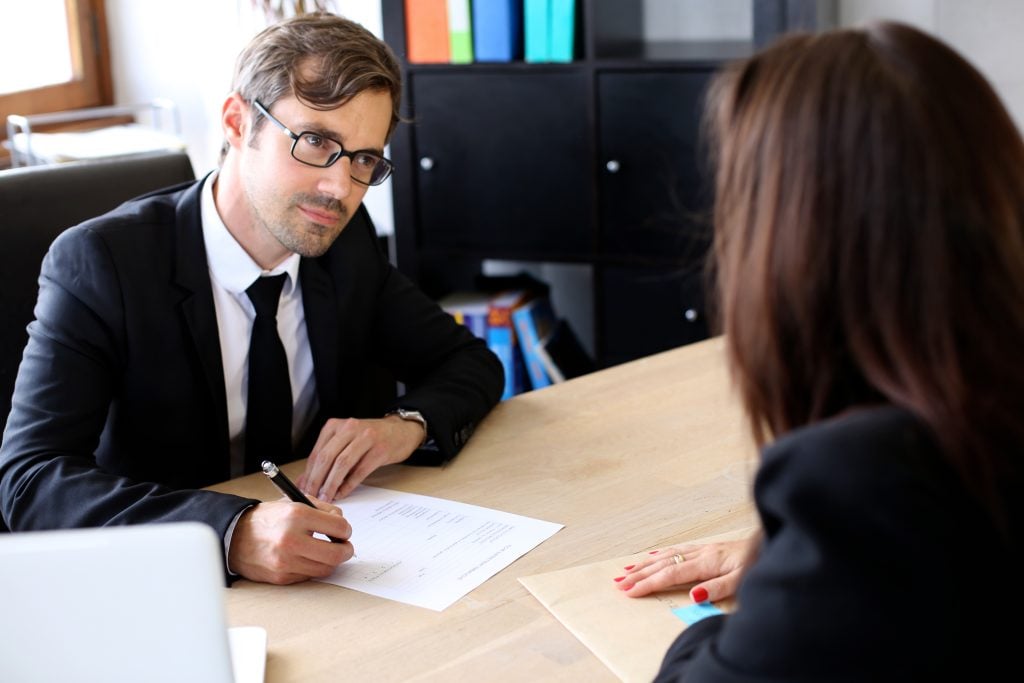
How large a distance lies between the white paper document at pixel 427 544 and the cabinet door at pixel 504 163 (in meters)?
1.63

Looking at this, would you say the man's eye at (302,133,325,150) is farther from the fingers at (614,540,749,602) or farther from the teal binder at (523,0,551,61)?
the teal binder at (523,0,551,61)

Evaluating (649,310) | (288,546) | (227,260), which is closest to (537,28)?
(649,310)

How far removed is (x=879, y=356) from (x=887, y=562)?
5.1 inches

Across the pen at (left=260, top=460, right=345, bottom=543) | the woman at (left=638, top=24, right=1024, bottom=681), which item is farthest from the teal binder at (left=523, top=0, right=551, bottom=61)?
the woman at (left=638, top=24, right=1024, bottom=681)

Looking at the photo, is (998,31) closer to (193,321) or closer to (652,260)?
(652,260)

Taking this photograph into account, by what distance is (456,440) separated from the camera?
1664mm

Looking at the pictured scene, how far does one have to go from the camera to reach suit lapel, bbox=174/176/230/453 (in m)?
1.66

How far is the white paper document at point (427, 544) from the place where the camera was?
1271 mm

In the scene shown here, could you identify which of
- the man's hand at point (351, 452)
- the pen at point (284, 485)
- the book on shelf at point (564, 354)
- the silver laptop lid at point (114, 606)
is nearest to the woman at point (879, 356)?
the silver laptop lid at point (114, 606)

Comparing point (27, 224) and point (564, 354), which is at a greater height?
point (27, 224)

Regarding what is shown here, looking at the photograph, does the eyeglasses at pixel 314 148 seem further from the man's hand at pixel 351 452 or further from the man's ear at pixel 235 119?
the man's hand at pixel 351 452

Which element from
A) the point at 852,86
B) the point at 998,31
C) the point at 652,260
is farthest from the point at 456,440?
the point at 998,31

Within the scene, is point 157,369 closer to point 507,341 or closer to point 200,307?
point 200,307

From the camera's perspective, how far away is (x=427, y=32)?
10.1ft
